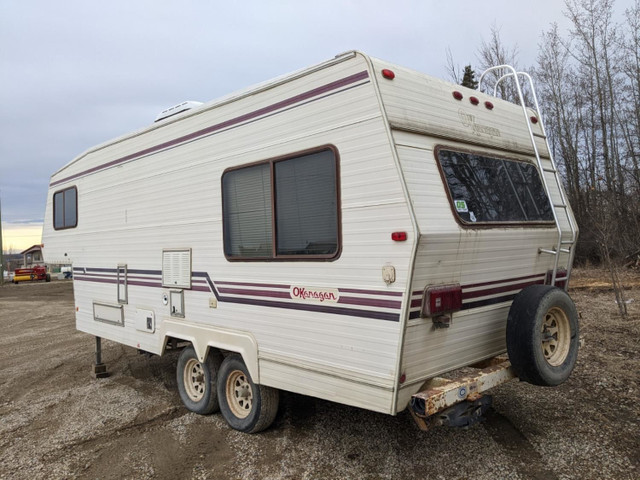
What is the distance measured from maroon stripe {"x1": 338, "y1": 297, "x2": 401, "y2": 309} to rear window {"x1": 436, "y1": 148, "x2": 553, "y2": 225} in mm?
799

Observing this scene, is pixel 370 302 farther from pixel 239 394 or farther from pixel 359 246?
pixel 239 394

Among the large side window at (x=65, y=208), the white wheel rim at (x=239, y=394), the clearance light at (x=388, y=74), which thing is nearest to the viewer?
the clearance light at (x=388, y=74)

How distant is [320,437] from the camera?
432 cm

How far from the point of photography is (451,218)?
3.34 metres

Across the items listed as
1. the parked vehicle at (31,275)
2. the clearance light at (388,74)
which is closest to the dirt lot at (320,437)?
the clearance light at (388,74)

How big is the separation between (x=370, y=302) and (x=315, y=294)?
20.0 inches

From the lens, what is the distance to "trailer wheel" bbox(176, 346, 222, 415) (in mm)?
4750

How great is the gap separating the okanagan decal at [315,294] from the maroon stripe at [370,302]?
7 cm

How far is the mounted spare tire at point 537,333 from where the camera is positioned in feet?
11.5

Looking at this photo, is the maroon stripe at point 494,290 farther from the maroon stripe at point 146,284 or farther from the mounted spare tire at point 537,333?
the maroon stripe at point 146,284

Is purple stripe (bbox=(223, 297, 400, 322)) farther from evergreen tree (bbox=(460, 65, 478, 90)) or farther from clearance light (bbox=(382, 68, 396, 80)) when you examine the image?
evergreen tree (bbox=(460, 65, 478, 90))

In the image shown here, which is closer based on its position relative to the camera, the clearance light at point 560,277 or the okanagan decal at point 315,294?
the okanagan decal at point 315,294

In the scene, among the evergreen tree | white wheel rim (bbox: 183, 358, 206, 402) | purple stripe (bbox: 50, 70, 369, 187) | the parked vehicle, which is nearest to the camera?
purple stripe (bbox: 50, 70, 369, 187)

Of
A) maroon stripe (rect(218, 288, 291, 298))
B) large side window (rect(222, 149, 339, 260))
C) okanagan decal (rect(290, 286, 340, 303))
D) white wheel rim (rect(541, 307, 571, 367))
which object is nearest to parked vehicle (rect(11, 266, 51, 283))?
maroon stripe (rect(218, 288, 291, 298))
